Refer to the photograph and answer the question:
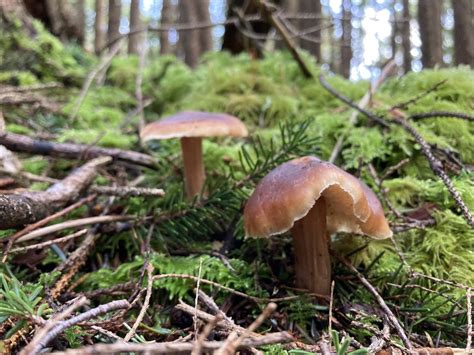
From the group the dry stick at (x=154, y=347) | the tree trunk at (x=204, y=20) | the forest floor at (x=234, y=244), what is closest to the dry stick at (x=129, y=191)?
the forest floor at (x=234, y=244)

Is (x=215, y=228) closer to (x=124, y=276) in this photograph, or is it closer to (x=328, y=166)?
(x=124, y=276)

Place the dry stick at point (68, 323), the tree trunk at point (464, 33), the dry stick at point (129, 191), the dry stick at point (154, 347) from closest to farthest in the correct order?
the dry stick at point (154, 347) < the dry stick at point (68, 323) < the dry stick at point (129, 191) < the tree trunk at point (464, 33)

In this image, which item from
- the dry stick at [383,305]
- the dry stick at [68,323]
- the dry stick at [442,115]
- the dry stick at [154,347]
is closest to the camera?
the dry stick at [154,347]

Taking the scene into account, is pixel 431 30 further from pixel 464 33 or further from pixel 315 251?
pixel 315 251

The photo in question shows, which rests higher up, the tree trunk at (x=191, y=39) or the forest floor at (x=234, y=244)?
the tree trunk at (x=191, y=39)

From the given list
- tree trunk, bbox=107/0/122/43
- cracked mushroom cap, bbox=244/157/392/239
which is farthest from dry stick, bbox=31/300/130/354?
tree trunk, bbox=107/0/122/43

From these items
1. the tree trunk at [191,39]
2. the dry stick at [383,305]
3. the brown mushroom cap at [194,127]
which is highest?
the tree trunk at [191,39]

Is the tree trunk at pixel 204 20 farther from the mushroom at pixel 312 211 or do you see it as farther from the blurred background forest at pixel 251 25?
the mushroom at pixel 312 211
